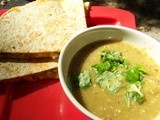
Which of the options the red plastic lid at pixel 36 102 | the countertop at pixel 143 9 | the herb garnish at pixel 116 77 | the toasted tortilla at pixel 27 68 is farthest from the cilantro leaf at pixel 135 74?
the countertop at pixel 143 9

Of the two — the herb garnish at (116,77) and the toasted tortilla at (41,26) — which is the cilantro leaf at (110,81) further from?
the toasted tortilla at (41,26)

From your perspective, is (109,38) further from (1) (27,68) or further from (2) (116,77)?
(1) (27,68)

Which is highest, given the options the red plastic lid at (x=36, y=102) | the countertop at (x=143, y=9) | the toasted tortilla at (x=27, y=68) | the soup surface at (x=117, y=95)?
the soup surface at (x=117, y=95)

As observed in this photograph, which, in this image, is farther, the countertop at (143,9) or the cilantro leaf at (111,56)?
the countertop at (143,9)

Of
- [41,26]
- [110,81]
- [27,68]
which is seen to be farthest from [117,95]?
[41,26]

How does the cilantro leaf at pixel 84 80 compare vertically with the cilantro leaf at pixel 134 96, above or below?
above

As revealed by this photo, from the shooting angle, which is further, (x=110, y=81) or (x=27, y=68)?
(x=27, y=68)
